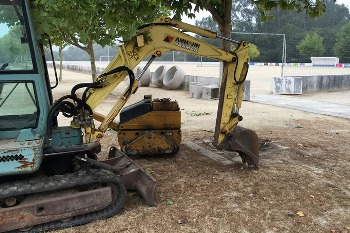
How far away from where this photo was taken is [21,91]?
4324 millimetres

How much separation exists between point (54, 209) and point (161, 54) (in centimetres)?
261

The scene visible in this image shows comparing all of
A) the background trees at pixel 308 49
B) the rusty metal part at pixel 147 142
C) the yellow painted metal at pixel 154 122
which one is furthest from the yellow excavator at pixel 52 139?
the background trees at pixel 308 49

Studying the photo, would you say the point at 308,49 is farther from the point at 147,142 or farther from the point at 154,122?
the point at 147,142

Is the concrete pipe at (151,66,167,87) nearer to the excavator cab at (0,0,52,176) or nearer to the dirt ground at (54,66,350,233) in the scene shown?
the dirt ground at (54,66,350,233)

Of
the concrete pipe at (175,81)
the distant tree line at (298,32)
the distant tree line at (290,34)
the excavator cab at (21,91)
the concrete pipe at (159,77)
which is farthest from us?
the distant tree line at (298,32)

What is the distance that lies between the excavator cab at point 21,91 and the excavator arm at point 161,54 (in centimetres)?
84

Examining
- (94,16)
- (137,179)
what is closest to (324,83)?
(94,16)

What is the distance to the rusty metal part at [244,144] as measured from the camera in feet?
20.7

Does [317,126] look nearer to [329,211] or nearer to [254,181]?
[254,181]

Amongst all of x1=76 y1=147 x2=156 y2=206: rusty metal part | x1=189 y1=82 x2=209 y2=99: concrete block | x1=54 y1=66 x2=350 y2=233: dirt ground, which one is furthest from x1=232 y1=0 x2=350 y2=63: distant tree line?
x1=76 y1=147 x2=156 y2=206: rusty metal part

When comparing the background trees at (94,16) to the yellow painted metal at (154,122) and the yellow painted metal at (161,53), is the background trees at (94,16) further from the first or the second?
the yellow painted metal at (154,122)

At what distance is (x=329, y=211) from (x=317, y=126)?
20.5 feet

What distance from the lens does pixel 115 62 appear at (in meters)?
5.48

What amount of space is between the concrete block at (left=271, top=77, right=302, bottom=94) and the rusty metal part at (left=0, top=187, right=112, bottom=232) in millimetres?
15205
